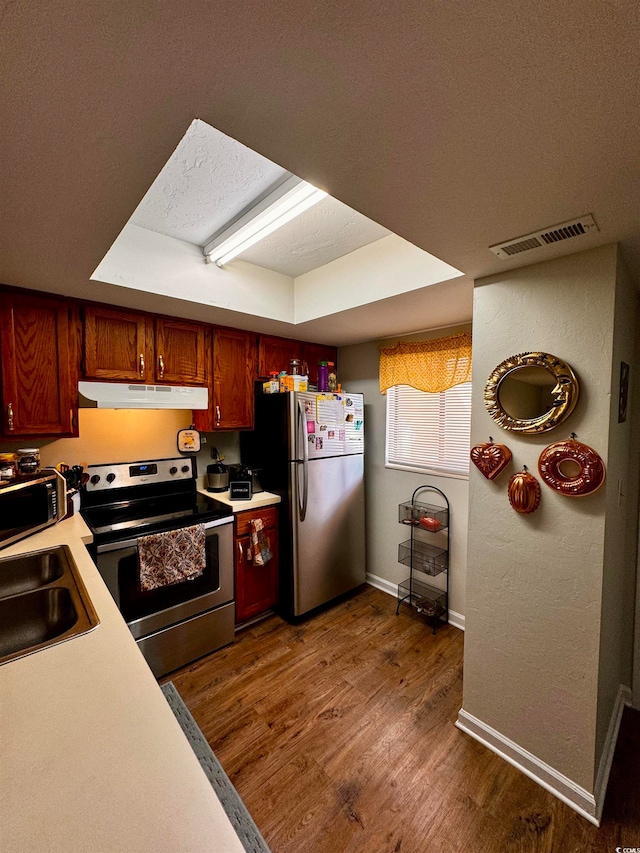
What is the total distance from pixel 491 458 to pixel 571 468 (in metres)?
0.30

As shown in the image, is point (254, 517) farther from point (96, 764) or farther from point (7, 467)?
point (96, 764)

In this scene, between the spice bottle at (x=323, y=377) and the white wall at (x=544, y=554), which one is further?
the spice bottle at (x=323, y=377)

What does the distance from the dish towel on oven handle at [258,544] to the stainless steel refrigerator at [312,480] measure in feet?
0.63

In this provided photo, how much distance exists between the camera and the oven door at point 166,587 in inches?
76.7

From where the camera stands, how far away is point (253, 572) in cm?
257

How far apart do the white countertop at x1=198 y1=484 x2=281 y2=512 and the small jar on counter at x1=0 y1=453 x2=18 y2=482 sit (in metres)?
1.16

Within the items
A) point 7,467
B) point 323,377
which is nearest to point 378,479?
point 323,377

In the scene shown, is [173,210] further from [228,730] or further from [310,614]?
[310,614]

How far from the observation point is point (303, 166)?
3.02 ft

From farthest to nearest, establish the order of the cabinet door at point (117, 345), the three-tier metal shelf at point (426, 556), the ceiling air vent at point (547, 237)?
the three-tier metal shelf at point (426, 556), the cabinet door at point (117, 345), the ceiling air vent at point (547, 237)

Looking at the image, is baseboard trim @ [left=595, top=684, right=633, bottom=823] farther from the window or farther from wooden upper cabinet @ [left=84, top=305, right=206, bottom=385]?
wooden upper cabinet @ [left=84, top=305, right=206, bottom=385]

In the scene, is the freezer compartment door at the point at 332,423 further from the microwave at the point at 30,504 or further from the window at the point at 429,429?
the microwave at the point at 30,504

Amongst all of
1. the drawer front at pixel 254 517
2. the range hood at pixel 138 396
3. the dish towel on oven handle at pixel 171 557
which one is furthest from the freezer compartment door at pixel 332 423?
the dish towel on oven handle at pixel 171 557

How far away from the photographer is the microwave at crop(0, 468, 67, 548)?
5.30 feet
